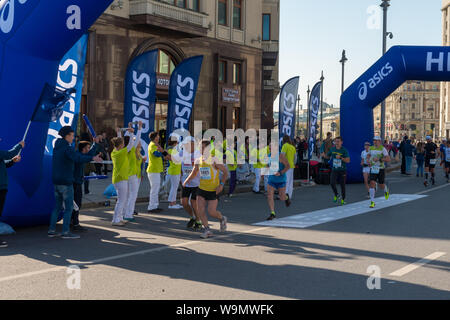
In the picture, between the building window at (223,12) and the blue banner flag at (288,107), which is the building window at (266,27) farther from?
the blue banner flag at (288,107)

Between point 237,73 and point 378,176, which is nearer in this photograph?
point 378,176

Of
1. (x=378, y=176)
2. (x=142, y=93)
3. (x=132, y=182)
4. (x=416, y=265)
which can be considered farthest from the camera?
(x=142, y=93)

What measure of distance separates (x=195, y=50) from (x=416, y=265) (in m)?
23.3

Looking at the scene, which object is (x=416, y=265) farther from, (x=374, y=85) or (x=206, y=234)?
(x=374, y=85)

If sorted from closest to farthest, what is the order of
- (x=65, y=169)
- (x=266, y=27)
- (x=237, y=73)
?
1. (x=65, y=169)
2. (x=237, y=73)
3. (x=266, y=27)

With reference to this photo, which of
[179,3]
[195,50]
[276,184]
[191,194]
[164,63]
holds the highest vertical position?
[179,3]

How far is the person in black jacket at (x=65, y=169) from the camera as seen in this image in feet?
29.9

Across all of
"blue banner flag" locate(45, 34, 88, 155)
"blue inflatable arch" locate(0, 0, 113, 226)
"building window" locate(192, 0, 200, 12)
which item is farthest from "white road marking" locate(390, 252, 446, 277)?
"building window" locate(192, 0, 200, 12)

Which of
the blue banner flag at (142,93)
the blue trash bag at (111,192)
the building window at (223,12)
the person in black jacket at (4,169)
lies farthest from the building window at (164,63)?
the person in black jacket at (4,169)

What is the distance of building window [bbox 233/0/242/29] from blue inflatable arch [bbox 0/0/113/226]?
78.2 feet

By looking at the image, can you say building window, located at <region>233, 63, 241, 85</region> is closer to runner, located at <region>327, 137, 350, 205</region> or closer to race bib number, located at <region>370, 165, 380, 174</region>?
runner, located at <region>327, 137, 350, 205</region>

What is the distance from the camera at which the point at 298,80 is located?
781 inches

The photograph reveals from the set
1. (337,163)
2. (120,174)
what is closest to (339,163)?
(337,163)

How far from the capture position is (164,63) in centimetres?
2769
